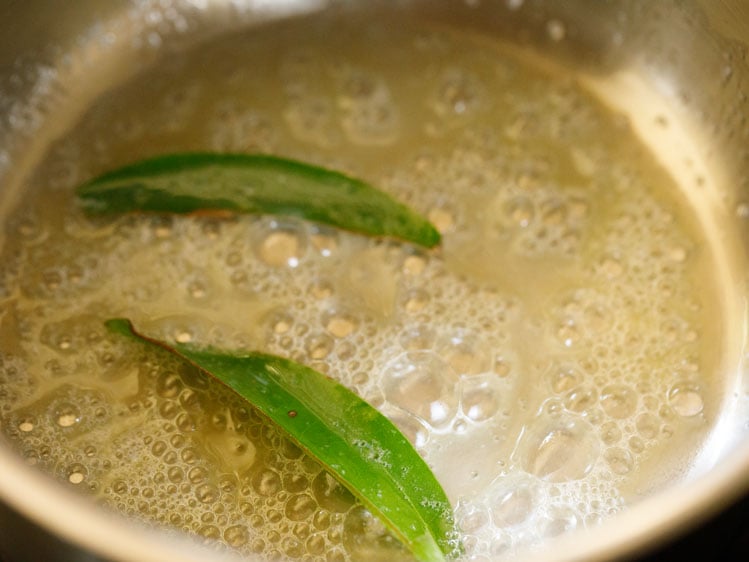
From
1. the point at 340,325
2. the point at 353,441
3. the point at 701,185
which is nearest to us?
the point at 353,441

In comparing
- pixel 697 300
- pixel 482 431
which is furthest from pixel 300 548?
pixel 697 300

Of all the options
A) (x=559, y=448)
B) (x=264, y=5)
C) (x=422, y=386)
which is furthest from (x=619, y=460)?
(x=264, y=5)

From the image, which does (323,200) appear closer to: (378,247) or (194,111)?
(378,247)

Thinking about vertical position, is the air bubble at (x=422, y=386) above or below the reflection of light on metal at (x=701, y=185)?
below

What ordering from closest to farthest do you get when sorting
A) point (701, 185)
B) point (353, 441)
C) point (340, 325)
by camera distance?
point (353, 441) → point (340, 325) → point (701, 185)

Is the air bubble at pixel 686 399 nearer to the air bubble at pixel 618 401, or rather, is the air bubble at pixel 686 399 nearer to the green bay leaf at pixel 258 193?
the air bubble at pixel 618 401

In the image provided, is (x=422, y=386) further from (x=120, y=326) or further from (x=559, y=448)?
(x=120, y=326)

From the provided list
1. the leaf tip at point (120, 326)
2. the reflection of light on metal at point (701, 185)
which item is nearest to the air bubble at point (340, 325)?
the leaf tip at point (120, 326)
